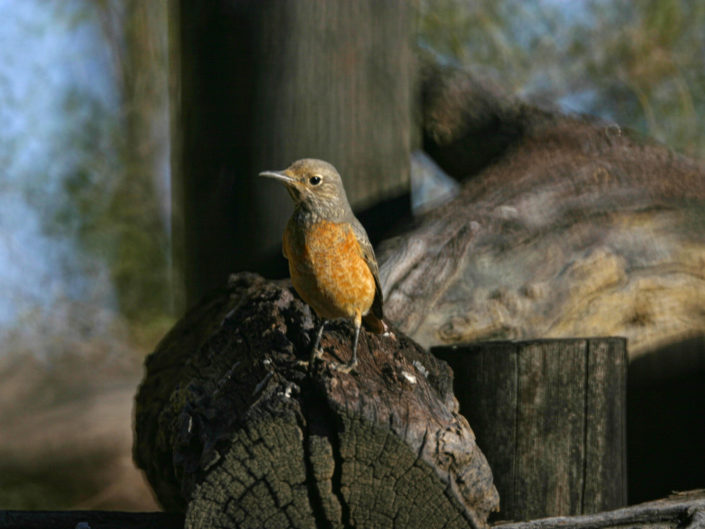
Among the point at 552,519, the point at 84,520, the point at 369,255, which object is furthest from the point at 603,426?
the point at 84,520

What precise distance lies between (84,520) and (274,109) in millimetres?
1928

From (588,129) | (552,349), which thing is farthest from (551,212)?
(552,349)

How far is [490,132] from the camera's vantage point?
4.66 metres

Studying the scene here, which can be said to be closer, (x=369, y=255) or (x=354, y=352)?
(x=354, y=352)

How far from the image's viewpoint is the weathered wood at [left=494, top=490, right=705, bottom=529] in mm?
2262

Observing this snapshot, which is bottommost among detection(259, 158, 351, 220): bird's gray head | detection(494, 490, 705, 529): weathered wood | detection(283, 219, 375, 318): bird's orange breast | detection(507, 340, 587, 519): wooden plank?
detection(494, 490, 705, 529): weathered wood

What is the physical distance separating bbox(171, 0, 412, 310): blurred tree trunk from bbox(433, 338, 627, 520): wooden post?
3.97 feet

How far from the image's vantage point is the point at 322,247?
7.60 ft

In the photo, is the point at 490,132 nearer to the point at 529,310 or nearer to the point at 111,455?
the point at 529,310

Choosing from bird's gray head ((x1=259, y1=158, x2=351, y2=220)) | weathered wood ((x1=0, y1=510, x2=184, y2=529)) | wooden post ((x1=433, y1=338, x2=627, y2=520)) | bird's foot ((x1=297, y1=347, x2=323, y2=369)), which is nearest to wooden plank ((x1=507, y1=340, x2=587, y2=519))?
wooden post ((x1=433, y1=338, x2=627, y2=520))

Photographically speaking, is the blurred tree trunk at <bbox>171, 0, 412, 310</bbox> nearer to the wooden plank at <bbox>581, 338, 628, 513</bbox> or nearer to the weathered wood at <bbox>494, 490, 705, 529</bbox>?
the wooden plank at <bbox>581, 338, 628, 513</bbox>

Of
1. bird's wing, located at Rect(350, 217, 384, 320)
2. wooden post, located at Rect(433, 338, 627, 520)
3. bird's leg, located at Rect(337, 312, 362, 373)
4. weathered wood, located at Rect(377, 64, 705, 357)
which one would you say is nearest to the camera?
bird's leg, located at Rect(337, 312, 362, 373)

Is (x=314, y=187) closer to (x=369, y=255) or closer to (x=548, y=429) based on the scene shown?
(x=369, y=255)

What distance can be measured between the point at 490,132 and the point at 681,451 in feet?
6.75
